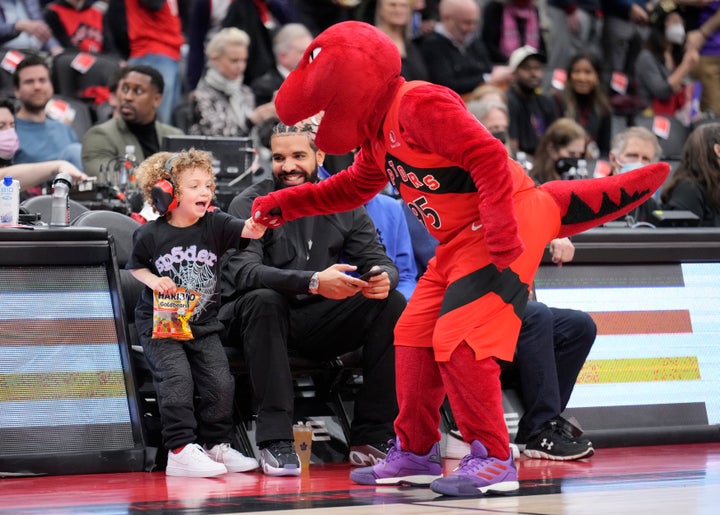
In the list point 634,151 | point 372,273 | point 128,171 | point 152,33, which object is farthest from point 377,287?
point 152,33

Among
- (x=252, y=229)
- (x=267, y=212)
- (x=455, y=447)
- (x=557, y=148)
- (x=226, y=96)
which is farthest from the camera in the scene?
(x=226, y=96)

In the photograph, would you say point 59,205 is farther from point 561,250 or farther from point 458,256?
point 561,250

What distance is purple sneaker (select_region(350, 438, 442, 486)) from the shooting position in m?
4.29

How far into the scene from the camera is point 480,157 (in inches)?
A: 152

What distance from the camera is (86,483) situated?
4.36m

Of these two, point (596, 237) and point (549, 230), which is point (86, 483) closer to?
point (549, 230)

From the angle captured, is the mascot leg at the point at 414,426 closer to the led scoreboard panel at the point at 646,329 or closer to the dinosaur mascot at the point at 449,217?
the dinosaur mascot at the point at 449,217

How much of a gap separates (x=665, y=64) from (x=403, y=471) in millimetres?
7541

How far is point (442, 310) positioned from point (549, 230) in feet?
1.69

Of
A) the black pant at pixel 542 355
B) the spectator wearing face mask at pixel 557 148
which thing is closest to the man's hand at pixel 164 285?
the black pant at pixel 542 355

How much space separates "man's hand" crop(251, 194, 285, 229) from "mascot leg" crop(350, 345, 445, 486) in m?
0.72

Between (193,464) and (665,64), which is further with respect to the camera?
(665,64)

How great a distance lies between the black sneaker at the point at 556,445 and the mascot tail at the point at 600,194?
120cm

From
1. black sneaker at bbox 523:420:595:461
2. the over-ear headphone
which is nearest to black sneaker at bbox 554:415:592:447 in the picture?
black sneaker at bbox 523:420:595:461
